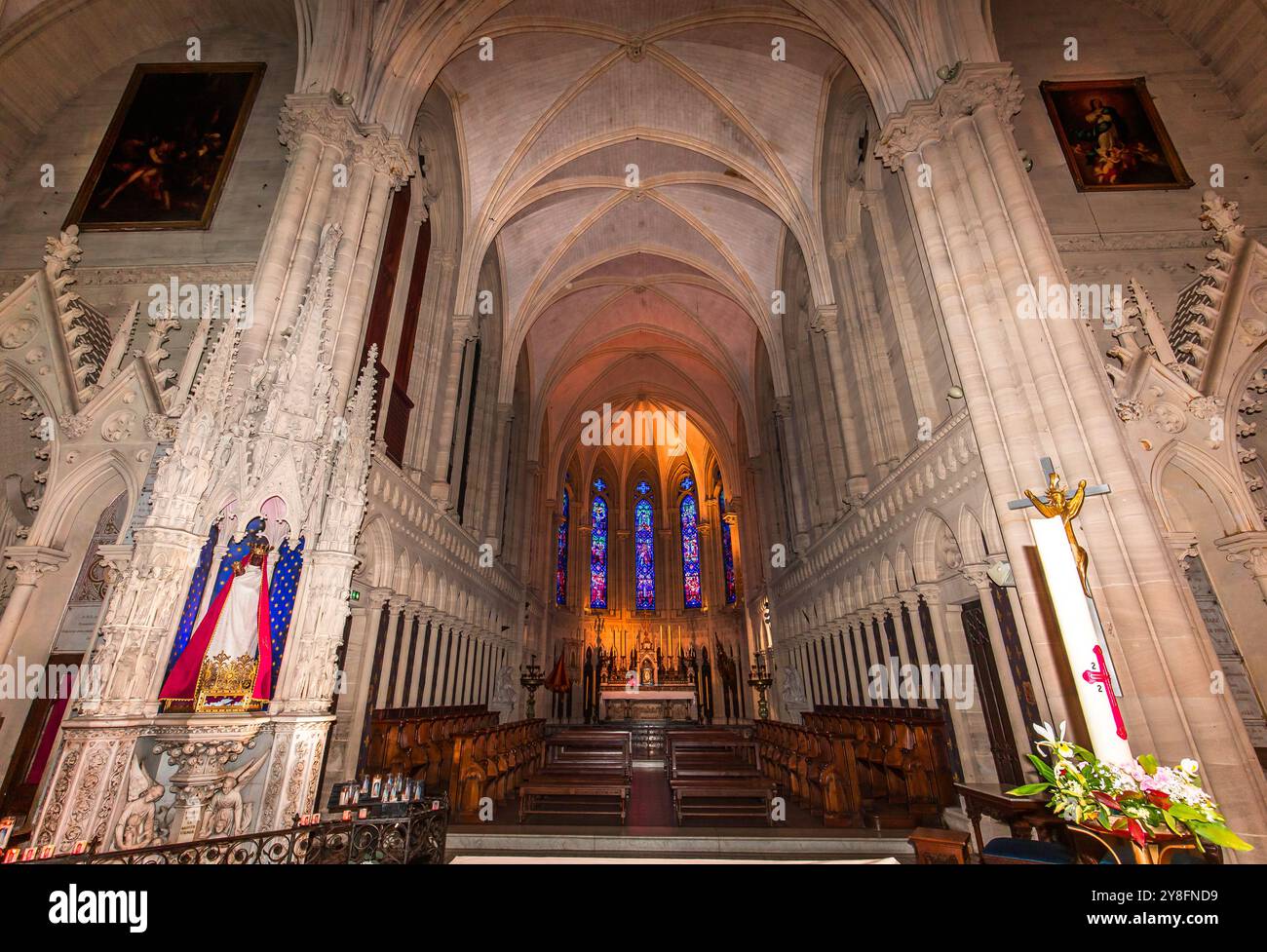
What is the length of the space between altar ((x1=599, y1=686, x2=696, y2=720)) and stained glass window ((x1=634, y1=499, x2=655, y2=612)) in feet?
26.1

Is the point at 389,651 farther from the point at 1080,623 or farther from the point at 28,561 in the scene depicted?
the point at 1080,623

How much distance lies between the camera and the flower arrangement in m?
2.70

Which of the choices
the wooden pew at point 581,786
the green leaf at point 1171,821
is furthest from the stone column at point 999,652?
the wooden pew at point 581,786

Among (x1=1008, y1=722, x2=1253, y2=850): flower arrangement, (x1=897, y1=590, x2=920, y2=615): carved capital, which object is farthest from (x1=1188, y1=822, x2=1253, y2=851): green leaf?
(x1=897, y1=590, x2=920, y2=615): carved capital

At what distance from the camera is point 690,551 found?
33.3 meters

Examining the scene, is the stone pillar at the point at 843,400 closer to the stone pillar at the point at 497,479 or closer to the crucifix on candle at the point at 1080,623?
the crucifix on candle at the point at 1080,623

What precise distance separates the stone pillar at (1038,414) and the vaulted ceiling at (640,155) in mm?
5743

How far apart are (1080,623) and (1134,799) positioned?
887mm

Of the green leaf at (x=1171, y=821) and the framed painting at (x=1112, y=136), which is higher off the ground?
the framed painting at (x=1112, y=136)

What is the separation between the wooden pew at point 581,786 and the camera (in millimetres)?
7191

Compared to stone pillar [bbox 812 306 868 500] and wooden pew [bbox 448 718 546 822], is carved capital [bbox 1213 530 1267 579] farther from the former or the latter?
wooden pew [bbox 448 718 546 822]
